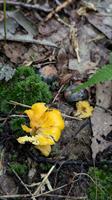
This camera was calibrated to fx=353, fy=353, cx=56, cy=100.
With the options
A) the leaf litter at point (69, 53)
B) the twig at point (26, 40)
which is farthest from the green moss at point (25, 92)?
the twig at point (26, 40)

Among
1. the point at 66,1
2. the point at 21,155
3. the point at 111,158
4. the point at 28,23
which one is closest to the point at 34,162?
the point at 21,155

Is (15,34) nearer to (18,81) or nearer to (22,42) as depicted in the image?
(22,42)

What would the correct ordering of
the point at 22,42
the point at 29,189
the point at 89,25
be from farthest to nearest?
1. the point at 89,25
2. the point at 22,42
3. the point at 29,189

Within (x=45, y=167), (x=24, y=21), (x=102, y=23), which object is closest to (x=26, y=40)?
(x=24, y=21)

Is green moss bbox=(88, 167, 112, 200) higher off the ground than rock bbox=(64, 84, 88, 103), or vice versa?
rock bbox=(64, 84, 88, 103)

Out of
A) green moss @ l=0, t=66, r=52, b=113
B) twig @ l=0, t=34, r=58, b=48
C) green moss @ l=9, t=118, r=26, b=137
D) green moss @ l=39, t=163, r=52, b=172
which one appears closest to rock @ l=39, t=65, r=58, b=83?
green moss @ l=0, t=66, r=52, b=113

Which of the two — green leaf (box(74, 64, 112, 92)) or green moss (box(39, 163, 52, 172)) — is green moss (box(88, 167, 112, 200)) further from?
green leaf (box(74, 64, 112, 92))

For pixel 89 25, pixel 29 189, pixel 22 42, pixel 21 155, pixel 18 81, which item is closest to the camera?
pixel 29 189

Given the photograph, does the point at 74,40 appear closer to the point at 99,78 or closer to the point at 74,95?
the point at 74,95
